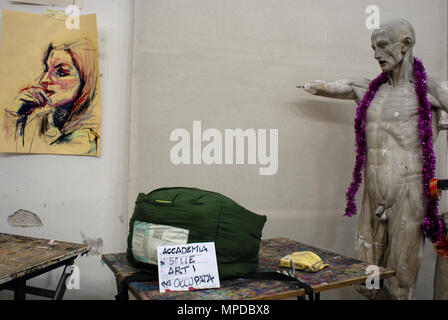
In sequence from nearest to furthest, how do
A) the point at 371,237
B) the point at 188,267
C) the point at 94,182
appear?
the point at 188,267
the point at 371,237
the point at 94,182

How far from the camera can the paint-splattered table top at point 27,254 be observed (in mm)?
1187

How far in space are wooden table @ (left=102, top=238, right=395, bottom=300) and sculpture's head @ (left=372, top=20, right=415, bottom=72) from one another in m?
1.03

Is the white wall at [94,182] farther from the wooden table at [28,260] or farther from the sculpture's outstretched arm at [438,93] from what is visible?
the sculpture's outstretched arm at [438,93]

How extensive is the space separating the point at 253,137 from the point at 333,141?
56cm

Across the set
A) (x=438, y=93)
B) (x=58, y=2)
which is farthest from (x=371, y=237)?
(x=58, y=2)

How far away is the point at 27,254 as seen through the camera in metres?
1.38

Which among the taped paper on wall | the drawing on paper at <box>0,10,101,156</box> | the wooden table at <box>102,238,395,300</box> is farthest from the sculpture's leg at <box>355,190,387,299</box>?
the taped paper on wall

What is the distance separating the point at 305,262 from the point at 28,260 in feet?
3.19

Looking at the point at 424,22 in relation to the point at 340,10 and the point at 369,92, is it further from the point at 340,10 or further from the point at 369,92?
the point at 369,92

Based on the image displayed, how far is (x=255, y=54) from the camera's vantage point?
7.43 feet

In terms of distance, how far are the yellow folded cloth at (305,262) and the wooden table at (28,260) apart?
0.80 metres

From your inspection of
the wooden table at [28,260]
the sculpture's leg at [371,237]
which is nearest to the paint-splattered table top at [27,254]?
the wooden table at [28,260]

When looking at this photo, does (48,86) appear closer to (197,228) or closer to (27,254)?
(27,254)
